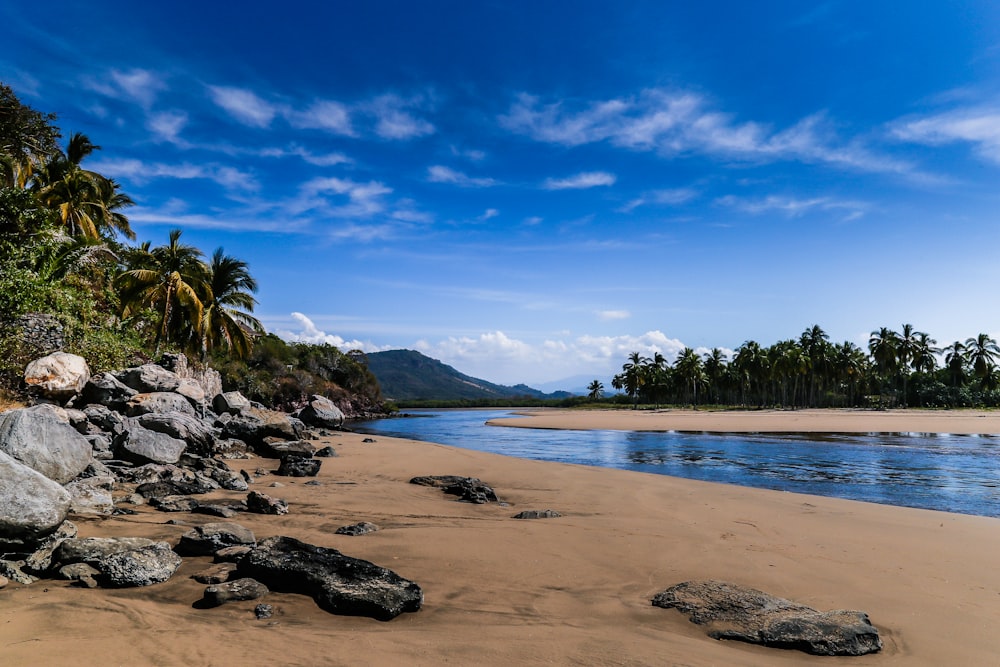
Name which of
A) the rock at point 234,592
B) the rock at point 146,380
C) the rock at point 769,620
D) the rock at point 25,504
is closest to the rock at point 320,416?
the rock at point 146,380

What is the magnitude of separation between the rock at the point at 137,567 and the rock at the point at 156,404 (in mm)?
12743

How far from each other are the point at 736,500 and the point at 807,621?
7617 millimetres

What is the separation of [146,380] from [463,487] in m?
13.6

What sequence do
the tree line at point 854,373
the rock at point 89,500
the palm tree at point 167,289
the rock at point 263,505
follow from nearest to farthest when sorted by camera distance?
1. the rock at point 89,500
2. the rock at point 263,505
3. the palm tree at point 167,289
4. the tree line at point 854,373

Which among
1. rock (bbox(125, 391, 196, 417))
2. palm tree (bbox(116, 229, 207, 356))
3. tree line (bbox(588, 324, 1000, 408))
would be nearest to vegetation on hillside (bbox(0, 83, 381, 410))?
palm tree (bbox(116, 229, 207, 356))

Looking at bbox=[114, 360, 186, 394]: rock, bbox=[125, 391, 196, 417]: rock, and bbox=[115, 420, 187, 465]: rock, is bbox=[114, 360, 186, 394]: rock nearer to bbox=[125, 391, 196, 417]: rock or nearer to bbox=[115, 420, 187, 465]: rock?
bbox=[125, 391, 196, 417]: rock

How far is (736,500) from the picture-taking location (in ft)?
39.1

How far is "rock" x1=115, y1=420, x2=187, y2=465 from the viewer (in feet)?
38.7

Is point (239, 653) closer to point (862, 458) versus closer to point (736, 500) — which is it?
point (736, 500)

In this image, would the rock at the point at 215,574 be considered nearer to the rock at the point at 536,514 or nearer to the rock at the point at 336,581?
the rock at the point at 336,581

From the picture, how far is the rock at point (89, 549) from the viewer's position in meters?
5.38

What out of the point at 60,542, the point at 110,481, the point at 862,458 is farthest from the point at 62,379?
the point at 862,458

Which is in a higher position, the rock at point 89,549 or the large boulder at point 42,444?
the large boulder at point 42,444

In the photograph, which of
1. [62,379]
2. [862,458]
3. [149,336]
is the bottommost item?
[862,458]
